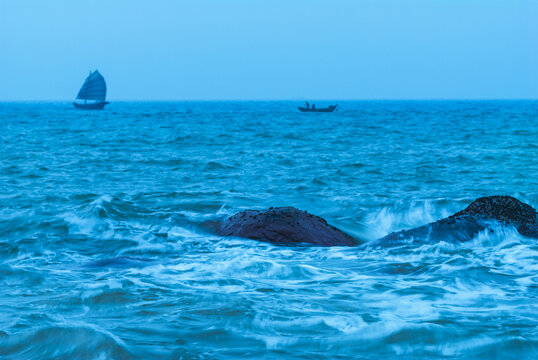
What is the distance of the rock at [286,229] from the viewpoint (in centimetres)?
809

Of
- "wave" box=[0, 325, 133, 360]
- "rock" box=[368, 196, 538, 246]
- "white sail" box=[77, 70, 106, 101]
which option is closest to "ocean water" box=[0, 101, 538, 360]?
"wave" box=[0, 325, 133, 360]

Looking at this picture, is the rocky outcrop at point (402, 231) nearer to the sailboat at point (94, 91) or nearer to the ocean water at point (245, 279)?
the ocean water at point (245, 279)

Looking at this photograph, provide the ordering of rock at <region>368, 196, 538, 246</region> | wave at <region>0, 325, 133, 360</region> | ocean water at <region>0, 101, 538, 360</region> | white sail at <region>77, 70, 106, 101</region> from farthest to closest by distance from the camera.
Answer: white sail at <region>77, 70, 106, 101</region>, rock at <region>368, 196, 538, 246</region>, ocean water at <region>0, 101, 538, 360</region>, wave at <region>0, 325, 133, 360</region>

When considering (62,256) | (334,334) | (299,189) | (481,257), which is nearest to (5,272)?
(62,256)

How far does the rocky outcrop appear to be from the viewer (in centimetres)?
795

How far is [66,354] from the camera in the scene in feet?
13.9

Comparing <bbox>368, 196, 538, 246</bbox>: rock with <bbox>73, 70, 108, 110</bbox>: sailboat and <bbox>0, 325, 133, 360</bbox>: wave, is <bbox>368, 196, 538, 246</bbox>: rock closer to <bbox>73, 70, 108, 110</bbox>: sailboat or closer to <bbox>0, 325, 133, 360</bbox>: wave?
<bbox>0, 325, 133, 360</bbox>: wave

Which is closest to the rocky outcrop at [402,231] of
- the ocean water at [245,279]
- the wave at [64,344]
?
the ocean water at [245,279]

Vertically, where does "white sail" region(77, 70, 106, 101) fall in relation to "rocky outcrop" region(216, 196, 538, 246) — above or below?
above

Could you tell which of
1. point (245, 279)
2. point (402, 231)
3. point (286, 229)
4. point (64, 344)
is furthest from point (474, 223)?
point (64, 344)

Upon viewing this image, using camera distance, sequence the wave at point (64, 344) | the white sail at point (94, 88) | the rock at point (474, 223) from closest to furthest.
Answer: the wave at point (64, 344) → the rock at point (474, 223) → the white sail at point (94, 88)

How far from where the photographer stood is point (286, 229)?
26.8 ft

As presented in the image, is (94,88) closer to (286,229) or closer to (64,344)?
(286,229)

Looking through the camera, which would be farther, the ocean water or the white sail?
the white sail
